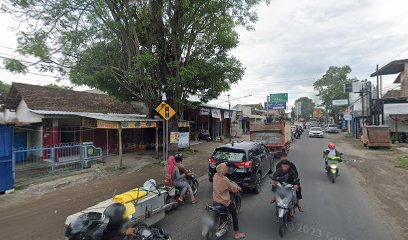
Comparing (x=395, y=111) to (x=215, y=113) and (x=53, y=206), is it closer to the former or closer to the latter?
(x=215, y=113)

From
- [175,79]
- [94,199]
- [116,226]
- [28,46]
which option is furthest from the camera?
[175,79]

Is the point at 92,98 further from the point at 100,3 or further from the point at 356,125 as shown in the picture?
the point at 356,125

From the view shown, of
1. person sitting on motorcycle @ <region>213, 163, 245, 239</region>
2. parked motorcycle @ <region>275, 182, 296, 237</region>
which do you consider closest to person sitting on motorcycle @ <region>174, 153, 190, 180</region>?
person sitting on motorcycle @ <region>213, 163, 245, 239</region>

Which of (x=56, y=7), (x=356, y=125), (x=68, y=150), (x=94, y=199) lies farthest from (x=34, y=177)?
(x=356, y=125)

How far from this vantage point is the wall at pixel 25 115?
12.8 m

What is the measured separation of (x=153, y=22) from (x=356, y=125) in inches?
1220

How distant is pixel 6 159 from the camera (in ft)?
25.1

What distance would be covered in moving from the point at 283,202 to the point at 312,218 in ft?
4.45

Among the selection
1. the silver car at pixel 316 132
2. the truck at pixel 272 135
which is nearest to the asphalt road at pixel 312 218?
the truck at pixel 272 135

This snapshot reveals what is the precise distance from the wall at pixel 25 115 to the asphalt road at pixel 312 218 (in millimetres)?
10436

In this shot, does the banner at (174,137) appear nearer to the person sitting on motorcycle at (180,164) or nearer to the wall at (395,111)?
the person sitting on motorcycle at (180,164)

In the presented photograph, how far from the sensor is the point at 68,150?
12.2 m

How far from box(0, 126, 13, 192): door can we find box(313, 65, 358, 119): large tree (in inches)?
2263

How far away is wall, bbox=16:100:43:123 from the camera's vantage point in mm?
12778
